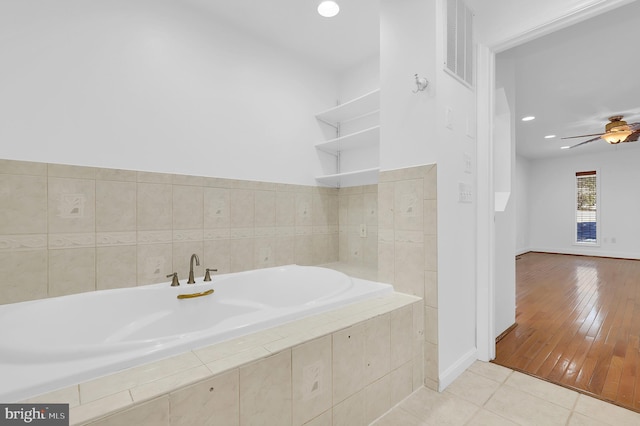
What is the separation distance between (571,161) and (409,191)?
7.58m

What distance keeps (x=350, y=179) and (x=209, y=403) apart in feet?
6.90

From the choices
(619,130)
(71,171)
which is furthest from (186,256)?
(619,130)

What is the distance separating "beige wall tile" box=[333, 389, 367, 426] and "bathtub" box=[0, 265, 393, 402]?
39 centimetres

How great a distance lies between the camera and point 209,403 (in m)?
0.82

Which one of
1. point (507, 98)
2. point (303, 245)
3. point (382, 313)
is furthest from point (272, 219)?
point (507, 98)

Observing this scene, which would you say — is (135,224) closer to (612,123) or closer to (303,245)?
(303,245)

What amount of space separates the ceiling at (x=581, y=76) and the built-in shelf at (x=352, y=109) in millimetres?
1135

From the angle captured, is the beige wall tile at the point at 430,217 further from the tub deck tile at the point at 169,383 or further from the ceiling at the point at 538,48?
the ceiling at the point at 538,48

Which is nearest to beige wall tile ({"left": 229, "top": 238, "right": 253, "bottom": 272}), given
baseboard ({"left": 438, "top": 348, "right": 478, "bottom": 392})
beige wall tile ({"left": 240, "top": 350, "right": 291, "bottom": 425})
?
beige wall tile ({"left": 240, "top": 350, "right": 291, "bottom": 425})

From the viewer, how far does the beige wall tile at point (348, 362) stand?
1.16 m

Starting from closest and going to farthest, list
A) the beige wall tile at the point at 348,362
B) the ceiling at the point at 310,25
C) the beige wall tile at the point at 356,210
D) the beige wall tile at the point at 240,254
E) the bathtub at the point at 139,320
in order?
the bathtub at the point at 139,320, the beige wall tile at the point at 348,362, the ceiling at the point at 310,25, the beige wall tile at the point at 240,254, the beige wall tile at the point at 356,210

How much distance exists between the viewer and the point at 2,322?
1.19 meters

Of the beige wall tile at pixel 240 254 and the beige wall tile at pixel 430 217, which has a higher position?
the beige wall tile at pixel 430 217

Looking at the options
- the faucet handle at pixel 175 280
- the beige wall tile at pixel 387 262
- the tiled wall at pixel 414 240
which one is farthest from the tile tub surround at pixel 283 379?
the faucet handle at pixel 175 280
